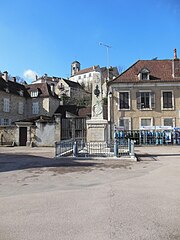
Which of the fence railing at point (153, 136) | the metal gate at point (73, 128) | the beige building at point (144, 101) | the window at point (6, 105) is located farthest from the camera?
the window at point (6, 105)

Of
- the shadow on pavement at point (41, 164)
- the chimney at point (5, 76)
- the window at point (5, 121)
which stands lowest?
the shadow on pavement at point (41, 164)

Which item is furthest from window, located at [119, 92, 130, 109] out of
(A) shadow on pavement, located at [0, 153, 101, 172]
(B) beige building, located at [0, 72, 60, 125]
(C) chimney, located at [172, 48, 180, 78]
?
(B) beige building, located at [0, 72, 60, 125]

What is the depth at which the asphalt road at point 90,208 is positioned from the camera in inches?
135

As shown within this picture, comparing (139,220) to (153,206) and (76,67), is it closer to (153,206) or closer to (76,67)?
(153,206)

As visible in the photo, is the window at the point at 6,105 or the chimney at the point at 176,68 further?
the window at the point at 6,105

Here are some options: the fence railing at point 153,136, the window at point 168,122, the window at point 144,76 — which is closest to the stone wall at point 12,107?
the fence railing at point 153,136

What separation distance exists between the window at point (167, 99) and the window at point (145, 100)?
1.29m

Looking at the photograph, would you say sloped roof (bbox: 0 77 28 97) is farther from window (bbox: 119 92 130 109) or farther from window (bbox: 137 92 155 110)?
window (bbox: 137 92 155 110)

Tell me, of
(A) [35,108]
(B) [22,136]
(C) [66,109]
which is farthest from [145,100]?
(A) [35,108]

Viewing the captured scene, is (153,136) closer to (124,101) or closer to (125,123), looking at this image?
(125,123)

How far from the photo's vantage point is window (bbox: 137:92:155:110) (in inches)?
1107

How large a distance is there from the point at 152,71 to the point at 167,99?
4.53 metres

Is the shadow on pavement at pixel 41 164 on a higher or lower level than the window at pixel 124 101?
lower

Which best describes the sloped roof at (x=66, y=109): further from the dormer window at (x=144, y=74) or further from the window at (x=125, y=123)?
the dormer window at (x=144, y=74)
